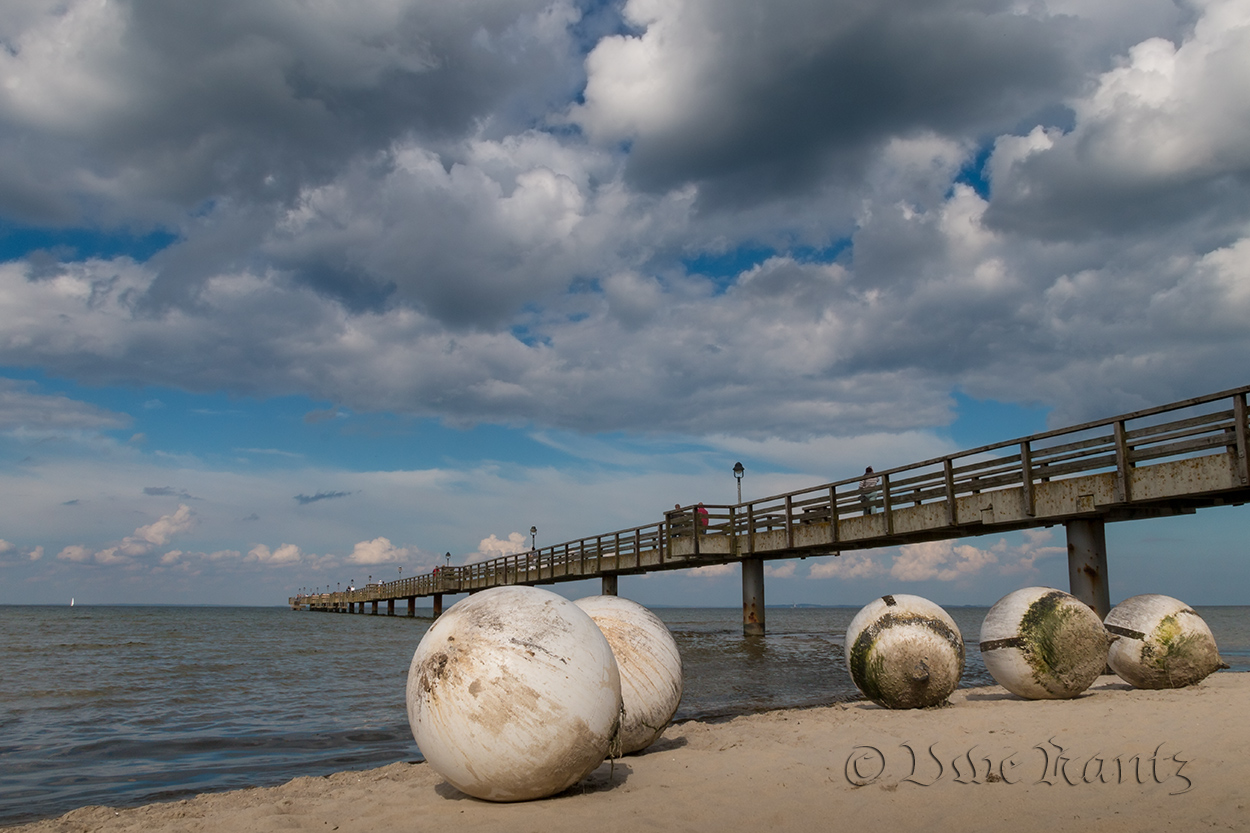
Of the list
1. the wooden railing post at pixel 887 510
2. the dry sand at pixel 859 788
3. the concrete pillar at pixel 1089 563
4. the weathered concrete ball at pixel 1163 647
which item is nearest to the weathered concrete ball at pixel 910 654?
the dry sand at pixel 859 788

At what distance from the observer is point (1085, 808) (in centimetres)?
469

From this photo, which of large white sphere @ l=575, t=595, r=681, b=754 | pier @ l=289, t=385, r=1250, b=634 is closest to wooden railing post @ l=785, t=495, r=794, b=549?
pier @ l=289, t=385, r=1250, b=634

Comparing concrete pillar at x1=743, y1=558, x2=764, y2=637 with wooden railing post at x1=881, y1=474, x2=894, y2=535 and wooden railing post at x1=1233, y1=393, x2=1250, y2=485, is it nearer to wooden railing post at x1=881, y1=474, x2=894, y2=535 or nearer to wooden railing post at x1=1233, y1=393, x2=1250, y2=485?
wooden railing post at x1=881, y1=474, x2=894, y2=535

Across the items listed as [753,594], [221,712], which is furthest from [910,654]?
[753,594]

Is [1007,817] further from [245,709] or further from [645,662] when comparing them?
[245,709]

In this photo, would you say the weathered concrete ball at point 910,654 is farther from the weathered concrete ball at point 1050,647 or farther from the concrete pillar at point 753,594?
the concrete pillar at point 753,594

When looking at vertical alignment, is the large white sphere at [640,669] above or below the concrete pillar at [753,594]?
above

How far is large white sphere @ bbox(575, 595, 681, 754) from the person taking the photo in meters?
6.54

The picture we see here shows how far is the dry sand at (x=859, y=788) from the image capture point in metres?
4.72

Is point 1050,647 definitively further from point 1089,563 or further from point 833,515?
point 833,515

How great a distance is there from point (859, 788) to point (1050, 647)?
4.73 metres

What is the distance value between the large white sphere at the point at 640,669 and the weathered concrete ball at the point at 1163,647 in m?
6.22

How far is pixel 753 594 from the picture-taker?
27641mm

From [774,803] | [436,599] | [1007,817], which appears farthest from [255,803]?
[436,599]
